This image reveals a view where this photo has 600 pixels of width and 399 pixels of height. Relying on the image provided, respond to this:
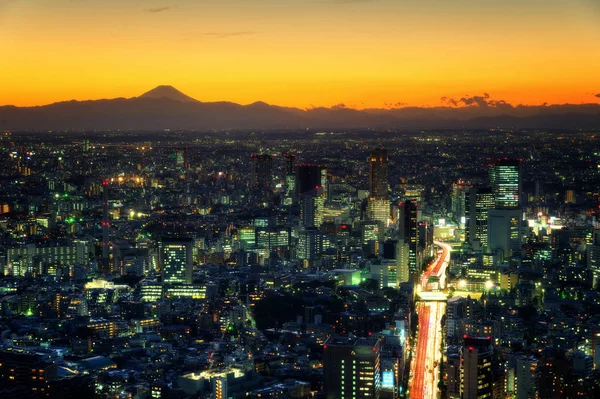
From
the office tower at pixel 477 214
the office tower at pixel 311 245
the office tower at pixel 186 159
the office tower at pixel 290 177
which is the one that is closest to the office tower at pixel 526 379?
the office tower at pixel 311 245

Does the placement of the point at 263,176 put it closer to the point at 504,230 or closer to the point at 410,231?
the point at 504,230

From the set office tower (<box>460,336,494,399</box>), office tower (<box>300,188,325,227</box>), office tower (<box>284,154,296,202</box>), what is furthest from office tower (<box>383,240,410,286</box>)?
office tower (<box>284,154,296,202</box>)

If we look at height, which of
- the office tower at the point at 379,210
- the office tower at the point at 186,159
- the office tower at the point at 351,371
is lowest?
the office tower at the point at 379,210

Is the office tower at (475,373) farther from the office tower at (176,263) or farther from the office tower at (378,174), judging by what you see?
the office tower at (378,174)

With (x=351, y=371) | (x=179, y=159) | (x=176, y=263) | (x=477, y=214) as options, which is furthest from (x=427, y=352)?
(x=179, y=159)

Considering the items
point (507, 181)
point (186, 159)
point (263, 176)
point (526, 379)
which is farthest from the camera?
point (186, 159)

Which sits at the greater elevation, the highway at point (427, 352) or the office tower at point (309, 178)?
the office tower at point (309, 178)

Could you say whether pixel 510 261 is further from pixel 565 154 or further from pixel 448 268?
pixel 565 154

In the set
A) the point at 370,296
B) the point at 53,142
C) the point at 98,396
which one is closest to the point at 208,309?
the point at 370,296
